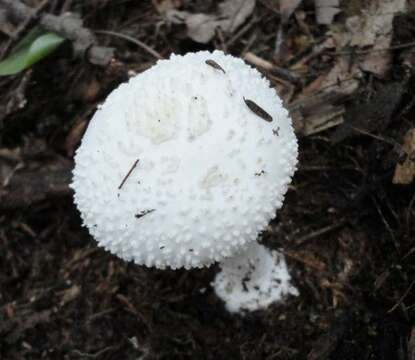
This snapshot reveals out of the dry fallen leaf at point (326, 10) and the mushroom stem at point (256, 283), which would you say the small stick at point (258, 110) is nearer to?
the mushroom stem at point (256, 283)

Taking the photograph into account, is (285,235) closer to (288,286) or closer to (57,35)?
(288,286)

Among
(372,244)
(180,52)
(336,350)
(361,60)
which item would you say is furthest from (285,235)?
(180,52)

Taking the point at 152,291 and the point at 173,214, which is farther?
the point at 152,291

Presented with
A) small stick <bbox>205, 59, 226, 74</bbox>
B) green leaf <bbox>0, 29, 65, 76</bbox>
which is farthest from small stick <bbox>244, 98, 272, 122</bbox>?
green leaf <bbox>0, 29, 65, 76</bbox>

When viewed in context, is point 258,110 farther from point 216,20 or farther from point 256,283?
point 216,20

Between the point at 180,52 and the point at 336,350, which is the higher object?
the point at 180,52

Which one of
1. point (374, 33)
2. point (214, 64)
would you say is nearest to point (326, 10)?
point (374, 33)
